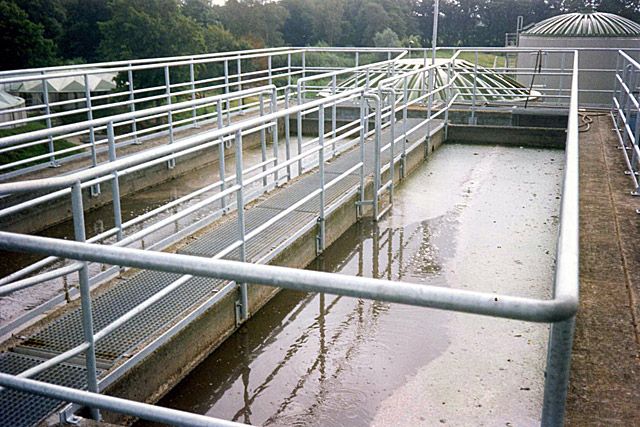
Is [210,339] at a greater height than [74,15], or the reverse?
[74,15]

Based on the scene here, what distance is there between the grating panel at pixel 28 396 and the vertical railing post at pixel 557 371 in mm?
2374

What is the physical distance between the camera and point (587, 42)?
2298 cm

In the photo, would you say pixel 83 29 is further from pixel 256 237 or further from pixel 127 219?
pixel 256 237

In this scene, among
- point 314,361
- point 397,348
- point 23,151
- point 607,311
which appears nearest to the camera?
point 607,311

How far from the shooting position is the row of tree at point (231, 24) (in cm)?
4488

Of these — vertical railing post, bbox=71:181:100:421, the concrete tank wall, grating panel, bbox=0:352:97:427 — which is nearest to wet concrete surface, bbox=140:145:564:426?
grating panel, bbox=0:352:97:427

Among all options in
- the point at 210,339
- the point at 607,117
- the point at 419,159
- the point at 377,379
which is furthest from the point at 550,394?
the point at 607,117

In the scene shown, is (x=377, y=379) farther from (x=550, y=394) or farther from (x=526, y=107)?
(x=526, y=107)

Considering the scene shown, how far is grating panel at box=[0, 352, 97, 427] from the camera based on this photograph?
3081 mm

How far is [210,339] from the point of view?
4.63 metres

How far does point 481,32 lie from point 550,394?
Answer: 86.7 meters

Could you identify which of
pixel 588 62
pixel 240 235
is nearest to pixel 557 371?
pixel 240 235

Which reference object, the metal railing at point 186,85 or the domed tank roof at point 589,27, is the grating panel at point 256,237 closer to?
the metal railing at point 186,85

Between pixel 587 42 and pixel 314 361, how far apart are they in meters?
21.7
